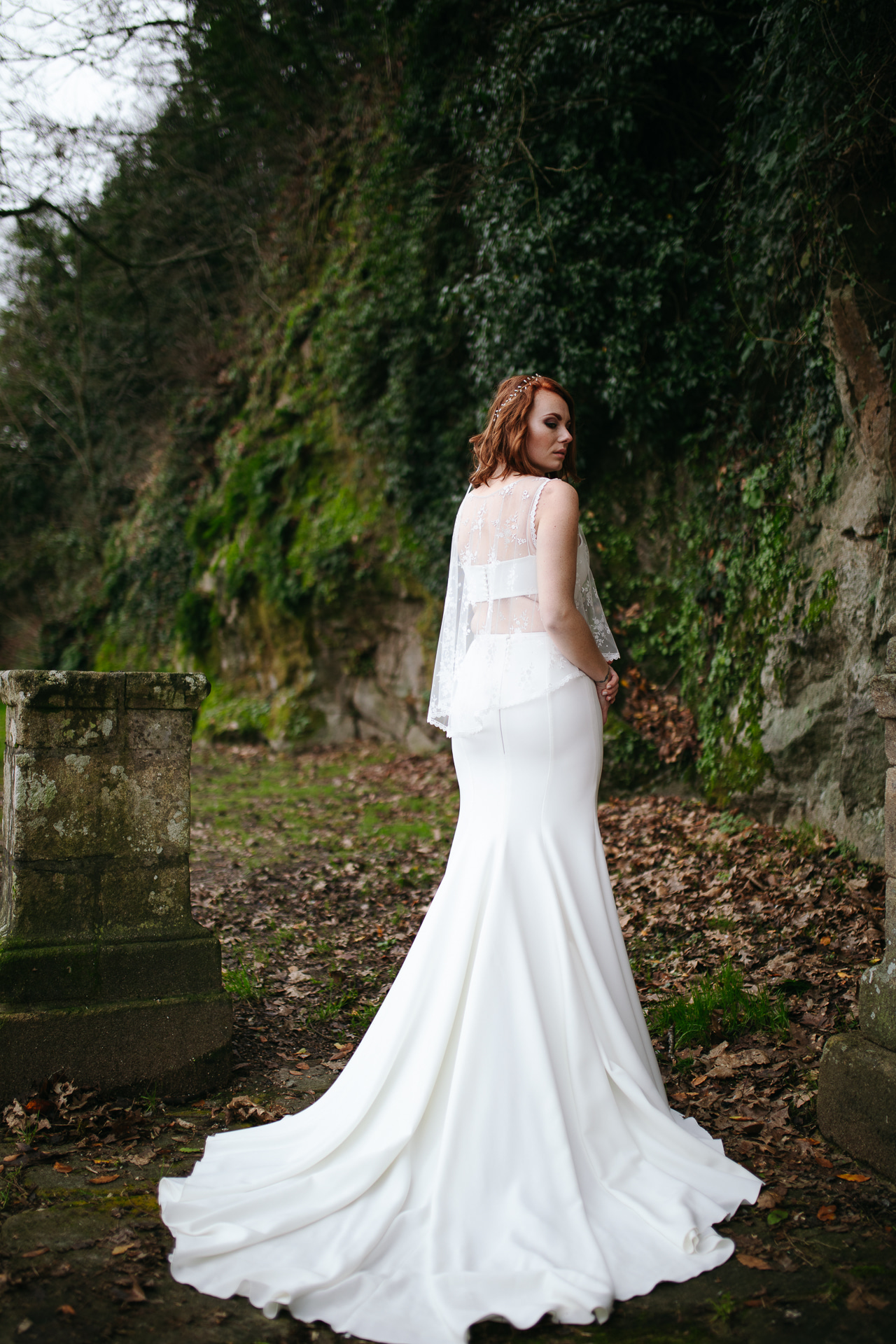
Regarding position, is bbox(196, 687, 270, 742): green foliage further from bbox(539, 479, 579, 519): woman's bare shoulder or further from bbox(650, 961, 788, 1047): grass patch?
bbox(539, 479, 579, 519): woman's bare shoulder

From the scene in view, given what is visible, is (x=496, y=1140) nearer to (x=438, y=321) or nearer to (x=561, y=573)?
(x=561, y=573)

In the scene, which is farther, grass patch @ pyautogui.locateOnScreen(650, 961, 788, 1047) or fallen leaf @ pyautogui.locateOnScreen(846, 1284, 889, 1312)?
grass patch @ pyautogui.locateOnScreen(650, 961, 788, 1047)

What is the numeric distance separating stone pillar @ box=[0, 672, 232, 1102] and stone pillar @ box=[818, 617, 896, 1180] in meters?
2.28

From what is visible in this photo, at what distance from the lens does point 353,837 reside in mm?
8633

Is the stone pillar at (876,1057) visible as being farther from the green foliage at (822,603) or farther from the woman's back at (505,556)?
the green foliage at (822,603)

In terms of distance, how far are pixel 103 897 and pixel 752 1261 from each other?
2549 mm

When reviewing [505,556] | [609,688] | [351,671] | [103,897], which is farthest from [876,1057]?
[351,671]

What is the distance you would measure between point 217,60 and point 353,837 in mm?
14243

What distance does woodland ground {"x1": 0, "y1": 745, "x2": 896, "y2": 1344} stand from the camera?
7.46 feet

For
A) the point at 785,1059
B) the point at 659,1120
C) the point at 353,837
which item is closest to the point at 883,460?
the point at 785,1059

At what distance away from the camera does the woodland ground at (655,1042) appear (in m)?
2.27

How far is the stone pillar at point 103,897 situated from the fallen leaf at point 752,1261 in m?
2.07

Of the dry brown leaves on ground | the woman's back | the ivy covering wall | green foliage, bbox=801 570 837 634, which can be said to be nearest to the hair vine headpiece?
the woman's back

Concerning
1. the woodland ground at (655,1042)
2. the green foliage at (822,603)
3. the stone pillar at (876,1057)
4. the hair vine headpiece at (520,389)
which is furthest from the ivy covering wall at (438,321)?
the stone pillar at (876,1057)
